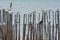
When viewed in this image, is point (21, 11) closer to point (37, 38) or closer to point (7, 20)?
point (7, 20)

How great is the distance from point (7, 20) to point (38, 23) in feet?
1.25

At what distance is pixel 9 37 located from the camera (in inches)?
53.4

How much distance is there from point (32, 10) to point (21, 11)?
0.44 feet

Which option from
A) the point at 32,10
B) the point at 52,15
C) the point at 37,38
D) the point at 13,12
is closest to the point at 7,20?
the point at 13,12

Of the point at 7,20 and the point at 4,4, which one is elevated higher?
the point at 4,4

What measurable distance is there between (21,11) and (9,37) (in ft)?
1.14

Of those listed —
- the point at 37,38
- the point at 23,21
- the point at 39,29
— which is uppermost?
the point at 23,21

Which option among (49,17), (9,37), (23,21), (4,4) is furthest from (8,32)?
(49,17)

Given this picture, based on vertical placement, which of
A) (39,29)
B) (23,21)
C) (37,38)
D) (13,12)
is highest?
(13,12)

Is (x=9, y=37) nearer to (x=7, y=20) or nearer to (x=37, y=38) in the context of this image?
(x=7, y=20)

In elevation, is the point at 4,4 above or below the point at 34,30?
above

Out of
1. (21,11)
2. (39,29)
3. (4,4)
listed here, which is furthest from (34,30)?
(4,4)

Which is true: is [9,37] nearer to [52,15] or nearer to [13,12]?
[13,12]

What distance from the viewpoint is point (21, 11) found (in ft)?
4.48
